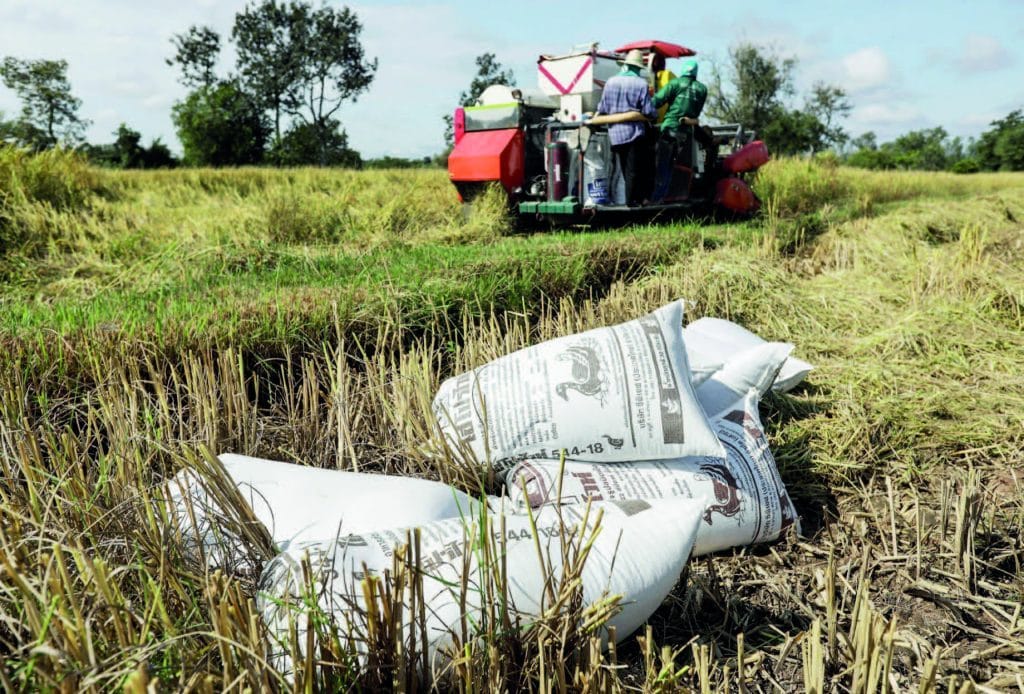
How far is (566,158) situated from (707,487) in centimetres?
502

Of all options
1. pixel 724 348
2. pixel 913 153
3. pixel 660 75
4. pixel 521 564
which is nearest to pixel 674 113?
pixel 660 75

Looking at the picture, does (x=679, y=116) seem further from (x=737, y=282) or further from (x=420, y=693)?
(x=420, y=693)

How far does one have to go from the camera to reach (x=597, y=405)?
1.96 meters

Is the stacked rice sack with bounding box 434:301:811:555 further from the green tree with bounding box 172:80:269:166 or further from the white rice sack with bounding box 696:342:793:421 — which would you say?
the green tree with bounding box 172:80:269:166

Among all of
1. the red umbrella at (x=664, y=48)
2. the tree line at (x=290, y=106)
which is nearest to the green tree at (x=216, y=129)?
the tree line at (x=290, y=106)

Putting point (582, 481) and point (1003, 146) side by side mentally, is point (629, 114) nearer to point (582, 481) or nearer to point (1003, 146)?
point (582, 481)

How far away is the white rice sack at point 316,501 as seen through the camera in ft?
5.04

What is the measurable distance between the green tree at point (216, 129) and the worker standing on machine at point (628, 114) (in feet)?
85.8

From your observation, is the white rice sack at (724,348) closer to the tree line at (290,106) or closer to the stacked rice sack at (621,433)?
the stacked rice sack at (621,433)

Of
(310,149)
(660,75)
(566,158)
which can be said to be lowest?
(566,158)

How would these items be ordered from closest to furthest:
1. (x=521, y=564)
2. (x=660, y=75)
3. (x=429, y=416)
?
(x=521, y=564) < (x=429, y=416) < (x=660, y=75)

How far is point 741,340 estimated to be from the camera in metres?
2.92

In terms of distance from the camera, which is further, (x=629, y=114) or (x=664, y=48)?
(x=664, y=48)

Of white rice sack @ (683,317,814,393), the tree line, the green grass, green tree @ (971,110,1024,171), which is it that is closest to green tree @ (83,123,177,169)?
the tree line
